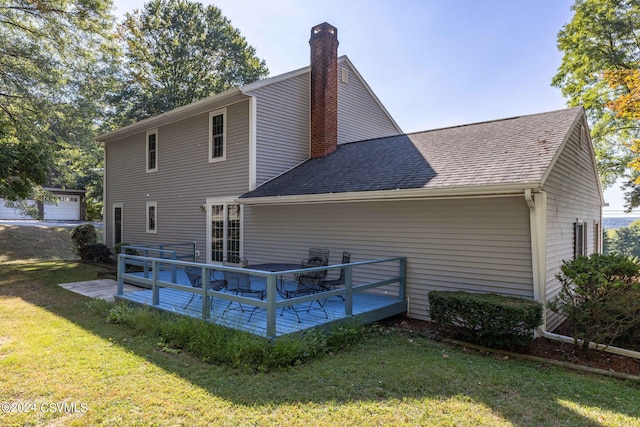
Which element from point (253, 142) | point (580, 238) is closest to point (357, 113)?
point (253, 142)

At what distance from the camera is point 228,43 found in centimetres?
2522

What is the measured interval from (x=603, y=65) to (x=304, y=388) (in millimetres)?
19898

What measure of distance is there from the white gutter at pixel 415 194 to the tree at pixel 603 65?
1309 cm

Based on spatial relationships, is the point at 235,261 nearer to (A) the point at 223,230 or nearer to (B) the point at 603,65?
(A) the point at 223,230

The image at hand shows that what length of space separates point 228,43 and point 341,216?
70.6 ft

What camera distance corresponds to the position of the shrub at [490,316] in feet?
16.9

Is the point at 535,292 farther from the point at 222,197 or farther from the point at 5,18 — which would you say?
the point at 5,18

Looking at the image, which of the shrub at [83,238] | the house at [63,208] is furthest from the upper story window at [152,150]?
the house at [63,208]

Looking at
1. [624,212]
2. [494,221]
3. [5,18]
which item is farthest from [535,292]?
[5,18]

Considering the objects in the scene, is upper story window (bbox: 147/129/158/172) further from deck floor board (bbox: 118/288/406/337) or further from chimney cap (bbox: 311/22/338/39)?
deck floor board (bbox: 118/288/406/337)

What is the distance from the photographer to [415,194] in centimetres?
655

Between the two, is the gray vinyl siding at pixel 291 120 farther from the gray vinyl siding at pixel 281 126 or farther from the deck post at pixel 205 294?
the deck post at pixel 205 294

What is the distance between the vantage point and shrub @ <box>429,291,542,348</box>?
5.16 m

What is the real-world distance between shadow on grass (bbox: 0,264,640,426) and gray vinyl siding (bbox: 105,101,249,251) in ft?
19.8
